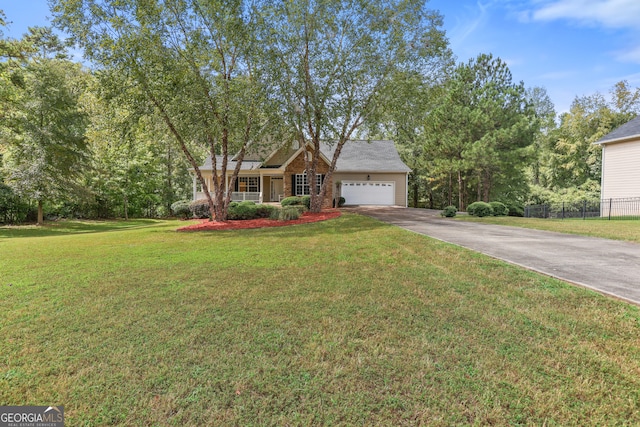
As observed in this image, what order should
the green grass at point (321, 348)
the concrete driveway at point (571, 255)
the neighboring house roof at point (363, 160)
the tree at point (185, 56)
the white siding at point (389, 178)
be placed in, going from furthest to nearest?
the white siding at point (389, 178) → the neighboring house roof at point (363, 160) → the tree at point (185, 56) → the concrete driveway at point (571, 255) → the green grass at point (321, 348)

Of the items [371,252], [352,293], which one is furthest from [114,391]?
[371,252]

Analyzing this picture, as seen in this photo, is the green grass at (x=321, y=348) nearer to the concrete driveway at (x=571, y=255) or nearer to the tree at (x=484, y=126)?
the concrete driveway at (x=571, y=255)

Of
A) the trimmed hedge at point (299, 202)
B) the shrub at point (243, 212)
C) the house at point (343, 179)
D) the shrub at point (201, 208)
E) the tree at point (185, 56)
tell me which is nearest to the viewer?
the tree at point (185, 56)

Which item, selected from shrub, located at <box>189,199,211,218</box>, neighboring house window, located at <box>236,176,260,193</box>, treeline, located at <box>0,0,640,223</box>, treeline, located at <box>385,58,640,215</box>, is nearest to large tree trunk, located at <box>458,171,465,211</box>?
treeline, located at <box>385,58,640,215</box>

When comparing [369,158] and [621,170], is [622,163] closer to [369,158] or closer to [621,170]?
[621,170]

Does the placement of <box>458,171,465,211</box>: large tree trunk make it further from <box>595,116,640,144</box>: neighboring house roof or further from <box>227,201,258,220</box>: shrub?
<box>227,201,258,220</box>: shrub

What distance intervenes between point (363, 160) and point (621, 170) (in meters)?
15.3

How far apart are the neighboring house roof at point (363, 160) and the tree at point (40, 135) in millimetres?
7949

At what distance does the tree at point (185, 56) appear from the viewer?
1117 cm

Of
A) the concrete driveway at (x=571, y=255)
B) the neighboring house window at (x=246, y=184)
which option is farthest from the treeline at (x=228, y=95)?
the concrete driveway at (x=571, y=255)

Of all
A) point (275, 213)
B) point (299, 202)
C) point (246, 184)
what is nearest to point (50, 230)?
point (275, 213)

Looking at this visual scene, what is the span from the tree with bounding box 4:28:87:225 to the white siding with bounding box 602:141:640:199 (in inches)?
1152

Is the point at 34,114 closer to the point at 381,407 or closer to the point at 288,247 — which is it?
the point at 288,247

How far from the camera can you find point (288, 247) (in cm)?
792
